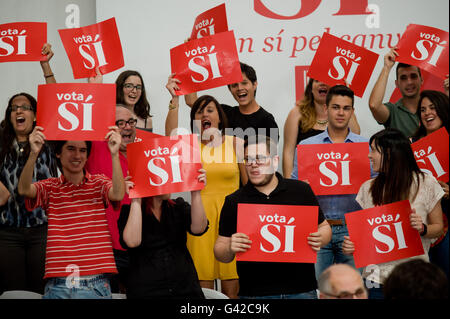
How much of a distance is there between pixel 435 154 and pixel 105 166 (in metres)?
1.68

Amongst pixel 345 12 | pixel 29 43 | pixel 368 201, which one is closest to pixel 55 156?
pixel 29 43

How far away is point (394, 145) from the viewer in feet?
8.61

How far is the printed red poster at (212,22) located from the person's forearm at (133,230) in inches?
54.1

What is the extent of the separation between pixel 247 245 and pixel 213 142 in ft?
2.89

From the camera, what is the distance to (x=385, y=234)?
2.51 meters

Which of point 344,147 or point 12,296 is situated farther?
point 344,147

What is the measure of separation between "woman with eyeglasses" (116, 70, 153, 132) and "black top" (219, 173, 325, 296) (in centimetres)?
107

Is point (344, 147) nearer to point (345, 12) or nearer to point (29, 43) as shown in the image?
point (345, 12)

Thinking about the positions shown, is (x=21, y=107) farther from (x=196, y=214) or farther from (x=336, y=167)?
(x=336, y=167)

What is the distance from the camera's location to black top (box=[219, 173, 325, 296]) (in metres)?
2.41

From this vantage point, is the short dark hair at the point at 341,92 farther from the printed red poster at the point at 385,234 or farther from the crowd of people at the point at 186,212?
the printed red poster at the point at 385,234

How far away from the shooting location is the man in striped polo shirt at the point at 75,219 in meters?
2.48
